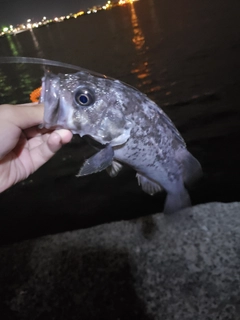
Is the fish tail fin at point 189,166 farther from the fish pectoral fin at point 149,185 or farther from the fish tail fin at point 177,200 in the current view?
the fish pectoral fin at point 149,185

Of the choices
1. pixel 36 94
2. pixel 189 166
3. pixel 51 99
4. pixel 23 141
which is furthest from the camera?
pixel 23 141

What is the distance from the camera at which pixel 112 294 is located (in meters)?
3.67

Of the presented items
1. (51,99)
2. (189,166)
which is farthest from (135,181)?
(51,99)

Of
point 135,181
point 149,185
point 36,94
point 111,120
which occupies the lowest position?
point 135,181

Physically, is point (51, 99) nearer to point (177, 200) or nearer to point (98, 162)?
point (98, 162)

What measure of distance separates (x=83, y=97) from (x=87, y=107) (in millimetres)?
79

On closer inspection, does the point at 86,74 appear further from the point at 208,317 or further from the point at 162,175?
the point at 208,317

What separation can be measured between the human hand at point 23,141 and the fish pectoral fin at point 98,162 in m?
0.31

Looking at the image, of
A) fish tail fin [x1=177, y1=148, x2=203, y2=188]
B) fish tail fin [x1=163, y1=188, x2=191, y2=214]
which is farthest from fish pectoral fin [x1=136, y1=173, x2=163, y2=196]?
fish tail fin [x1=177, y1=148, x2=203, y2=188]

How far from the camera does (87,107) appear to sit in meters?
2.32

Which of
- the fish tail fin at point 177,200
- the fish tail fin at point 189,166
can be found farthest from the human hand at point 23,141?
the fish tail fin at point 177,200

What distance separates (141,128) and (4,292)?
3.02 metres

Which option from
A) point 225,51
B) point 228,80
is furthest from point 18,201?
point 225,51

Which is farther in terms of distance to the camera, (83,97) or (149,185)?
(149,185)
